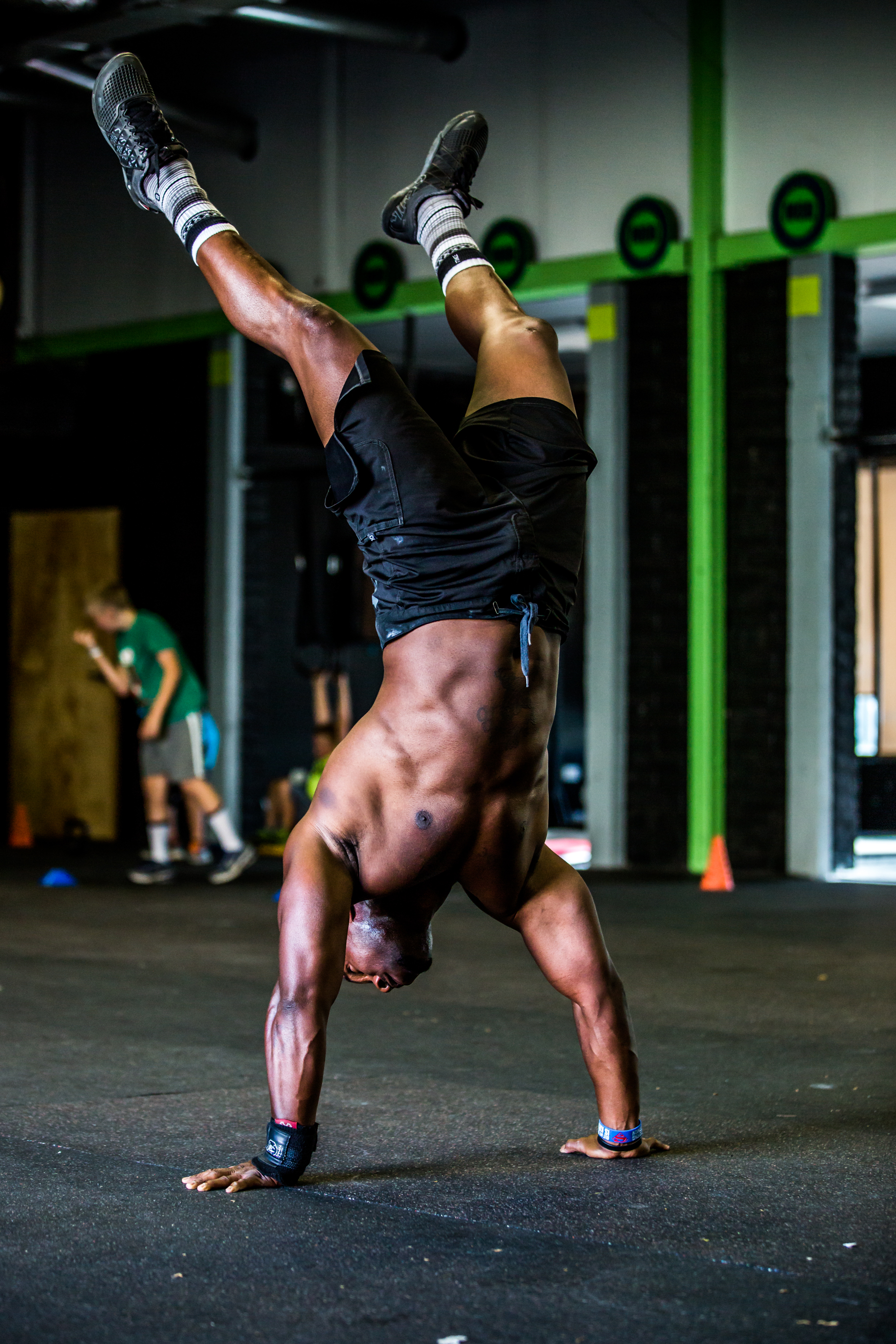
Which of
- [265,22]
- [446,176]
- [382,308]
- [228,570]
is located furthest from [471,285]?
[228,570]

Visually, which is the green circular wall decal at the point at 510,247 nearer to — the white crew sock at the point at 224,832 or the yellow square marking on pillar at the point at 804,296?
the yellow square marking on pillar at the point at 804,296

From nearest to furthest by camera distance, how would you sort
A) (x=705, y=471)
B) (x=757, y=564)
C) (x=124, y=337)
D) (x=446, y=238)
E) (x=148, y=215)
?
(x=446, y=238), (x=757, y=564), (x=705, y=471), (x=124, y=337), (x=148, y=215)

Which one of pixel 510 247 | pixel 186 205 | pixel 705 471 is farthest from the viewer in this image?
pixel 510 247

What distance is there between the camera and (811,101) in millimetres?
9766

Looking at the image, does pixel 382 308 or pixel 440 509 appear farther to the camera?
pixel 382 308

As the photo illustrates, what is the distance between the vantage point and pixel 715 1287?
2666mm

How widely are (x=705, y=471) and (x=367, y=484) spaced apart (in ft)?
23.5

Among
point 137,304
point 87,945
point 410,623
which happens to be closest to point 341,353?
point 410,623

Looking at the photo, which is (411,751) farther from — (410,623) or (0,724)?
(0,724)

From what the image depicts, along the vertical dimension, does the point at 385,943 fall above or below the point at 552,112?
below

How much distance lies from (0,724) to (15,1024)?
8.71m

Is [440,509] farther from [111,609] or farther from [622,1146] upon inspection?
[111,609]

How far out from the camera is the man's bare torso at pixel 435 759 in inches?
129

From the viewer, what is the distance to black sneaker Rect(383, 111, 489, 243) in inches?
160
